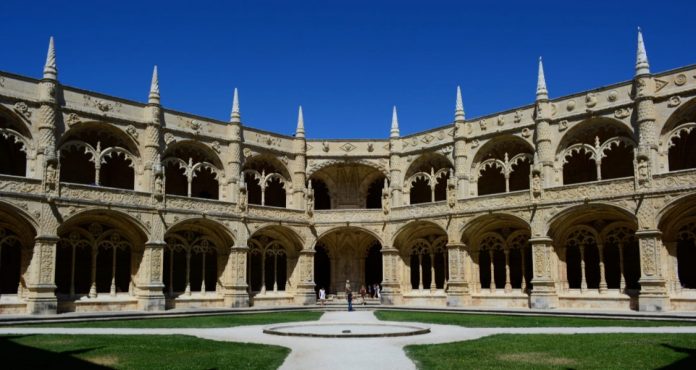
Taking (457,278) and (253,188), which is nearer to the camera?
(457,278)

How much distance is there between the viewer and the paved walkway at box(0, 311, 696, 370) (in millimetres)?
14016

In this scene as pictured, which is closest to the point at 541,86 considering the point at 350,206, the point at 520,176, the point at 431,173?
the point at 520,176

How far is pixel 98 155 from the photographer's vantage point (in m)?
33.8

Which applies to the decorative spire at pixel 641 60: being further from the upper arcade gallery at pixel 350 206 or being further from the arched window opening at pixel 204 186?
the arched window opening at pixel 204 186

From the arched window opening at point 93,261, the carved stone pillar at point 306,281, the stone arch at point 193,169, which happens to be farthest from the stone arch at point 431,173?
the arched window opening at point 93,261

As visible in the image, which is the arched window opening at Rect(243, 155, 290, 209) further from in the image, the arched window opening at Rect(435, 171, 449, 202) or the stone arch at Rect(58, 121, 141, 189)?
the arched window opening at Rect(435, 171, 449, 202)

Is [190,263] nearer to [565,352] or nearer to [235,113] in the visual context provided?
[235,113]

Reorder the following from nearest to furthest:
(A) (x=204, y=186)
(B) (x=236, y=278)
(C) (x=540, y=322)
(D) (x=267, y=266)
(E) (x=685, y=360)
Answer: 1. (E) (x=685, y=360)
2. (C) (x=540, y=322)
3. (B) (x=236, y=278)
4. (A) (x=204, y=186)
5. (D) (x=267, y=266)

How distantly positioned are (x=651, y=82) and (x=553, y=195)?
7099 millimetres

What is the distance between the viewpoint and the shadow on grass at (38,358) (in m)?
13.5

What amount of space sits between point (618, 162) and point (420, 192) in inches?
545

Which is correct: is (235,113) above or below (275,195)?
above

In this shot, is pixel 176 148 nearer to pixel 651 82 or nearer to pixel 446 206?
pixel 446 206

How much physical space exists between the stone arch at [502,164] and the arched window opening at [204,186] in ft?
53.0
